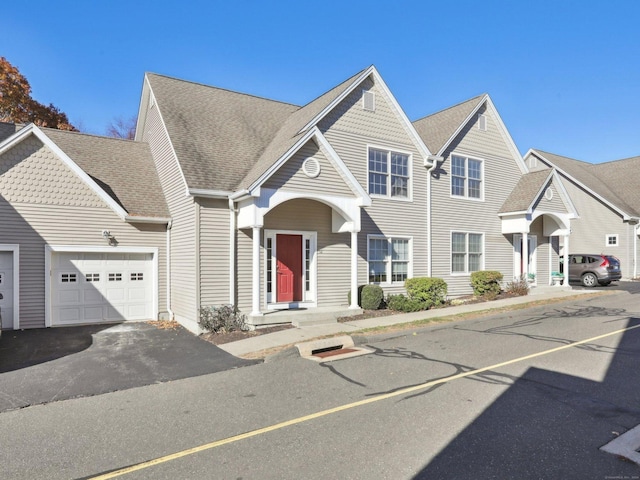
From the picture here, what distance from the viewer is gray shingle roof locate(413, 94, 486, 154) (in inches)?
690

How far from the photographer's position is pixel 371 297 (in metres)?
13.7

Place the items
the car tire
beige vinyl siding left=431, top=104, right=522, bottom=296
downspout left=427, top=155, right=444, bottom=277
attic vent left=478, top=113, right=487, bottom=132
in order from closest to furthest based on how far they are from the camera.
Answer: downspout left=427, top=155, right=444, bottom=277 → beige vinyl siding left=431, top=104, right=522, bottom=296 → attic vent left=478, top=113, right=487, bottom=132 → the car tire

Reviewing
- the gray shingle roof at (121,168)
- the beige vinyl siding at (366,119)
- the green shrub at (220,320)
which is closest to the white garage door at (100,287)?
the gray shingle roof at (121,168)

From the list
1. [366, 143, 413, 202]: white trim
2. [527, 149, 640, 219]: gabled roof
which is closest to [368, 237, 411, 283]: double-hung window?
[366, 143, 413, 202]: white trim

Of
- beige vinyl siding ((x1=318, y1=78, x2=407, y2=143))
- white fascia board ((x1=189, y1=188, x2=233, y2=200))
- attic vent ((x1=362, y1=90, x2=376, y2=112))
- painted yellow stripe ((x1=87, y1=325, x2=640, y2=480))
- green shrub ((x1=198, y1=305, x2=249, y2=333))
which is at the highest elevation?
attic vent ((x1=362, y1=90, x2=376, y2=112))

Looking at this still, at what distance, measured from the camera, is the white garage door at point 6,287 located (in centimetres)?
1146

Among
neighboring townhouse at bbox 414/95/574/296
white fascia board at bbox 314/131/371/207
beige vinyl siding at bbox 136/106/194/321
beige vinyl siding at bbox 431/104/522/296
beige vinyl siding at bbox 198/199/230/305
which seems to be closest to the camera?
beige vinyl siding at bbox 198/199/230/305

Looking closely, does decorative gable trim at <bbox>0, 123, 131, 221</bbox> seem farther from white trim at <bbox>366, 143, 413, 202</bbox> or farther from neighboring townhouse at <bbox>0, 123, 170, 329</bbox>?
white trim at <bbox>366, 143, 413, 202</bbox>

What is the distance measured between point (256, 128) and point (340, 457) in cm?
1299

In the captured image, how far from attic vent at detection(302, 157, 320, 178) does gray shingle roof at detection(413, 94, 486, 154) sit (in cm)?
664

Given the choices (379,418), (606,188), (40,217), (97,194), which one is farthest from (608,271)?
(40,217)

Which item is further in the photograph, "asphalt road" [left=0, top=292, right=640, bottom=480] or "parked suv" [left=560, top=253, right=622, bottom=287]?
"parked suv" [left=560, top=253, right=622, bottom=287]

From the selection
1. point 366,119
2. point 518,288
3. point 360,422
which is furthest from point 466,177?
point 360,422

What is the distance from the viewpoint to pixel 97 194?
12711mm
